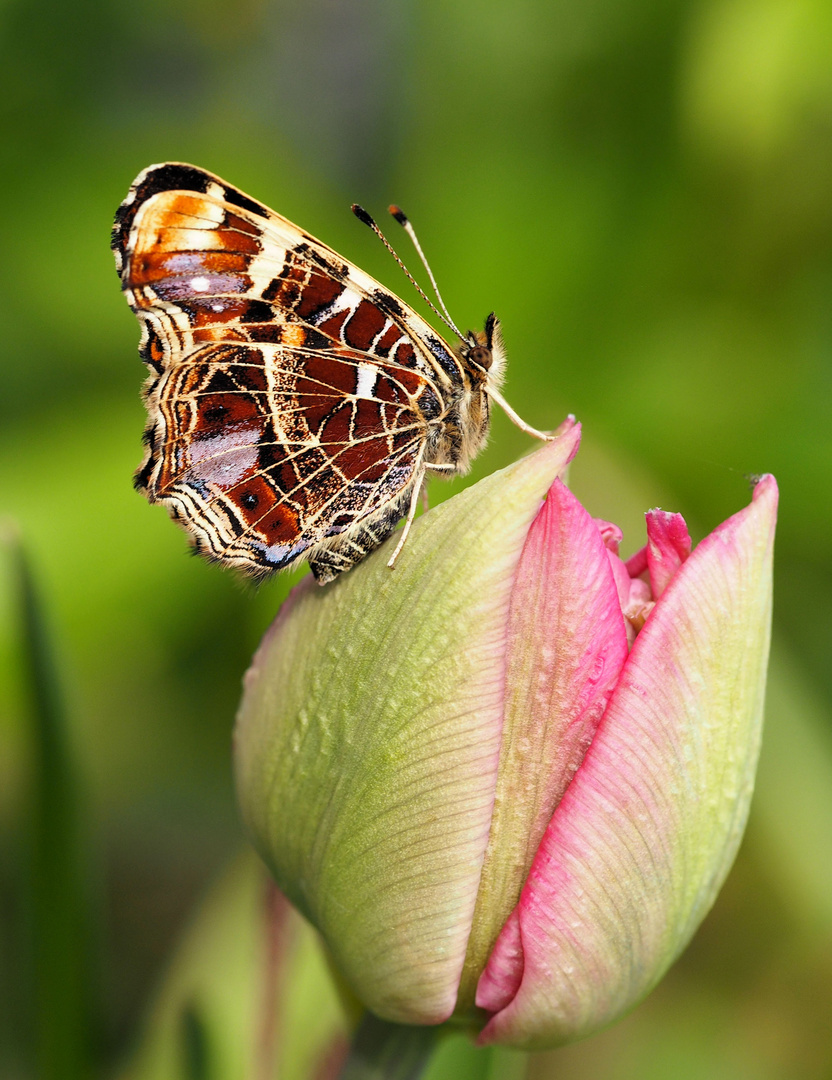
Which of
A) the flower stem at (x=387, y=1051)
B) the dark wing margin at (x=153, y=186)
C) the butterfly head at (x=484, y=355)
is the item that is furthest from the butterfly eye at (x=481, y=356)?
the flower stem at (x=387, y=1051)

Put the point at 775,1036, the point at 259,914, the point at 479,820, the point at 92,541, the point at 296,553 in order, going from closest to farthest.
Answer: the point at 479,820 → the point at 296,553 → the point at 259,914 → the point at 775,1036 → the point at 92,541

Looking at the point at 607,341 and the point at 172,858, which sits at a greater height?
the point at 607,341

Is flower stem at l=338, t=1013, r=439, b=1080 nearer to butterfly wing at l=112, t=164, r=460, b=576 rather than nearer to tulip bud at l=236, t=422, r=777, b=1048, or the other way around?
tulip bud at l=236, t=422, r=777, b=1048

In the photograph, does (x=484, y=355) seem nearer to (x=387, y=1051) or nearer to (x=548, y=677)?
(x=548, y=677)

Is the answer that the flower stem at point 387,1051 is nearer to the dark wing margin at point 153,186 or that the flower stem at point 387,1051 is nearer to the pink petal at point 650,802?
the pink petal at point 650,802

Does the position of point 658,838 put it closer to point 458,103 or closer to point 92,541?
point 92,541

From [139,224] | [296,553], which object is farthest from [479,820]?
[139,224]
